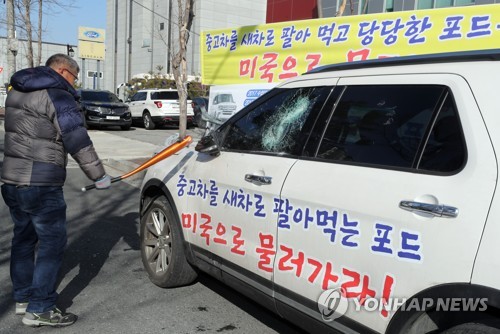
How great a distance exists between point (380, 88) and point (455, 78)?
1.49ft

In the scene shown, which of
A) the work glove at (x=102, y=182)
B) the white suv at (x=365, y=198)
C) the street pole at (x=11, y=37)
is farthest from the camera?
the street pole at (x=11, y=37)

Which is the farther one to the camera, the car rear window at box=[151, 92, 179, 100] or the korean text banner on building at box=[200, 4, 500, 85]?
the car rear window at box=[151, 92, 179, 100]

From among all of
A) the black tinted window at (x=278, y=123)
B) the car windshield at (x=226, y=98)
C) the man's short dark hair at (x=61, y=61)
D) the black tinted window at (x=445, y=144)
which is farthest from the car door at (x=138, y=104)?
the black tinted window at (x=445, y=144)

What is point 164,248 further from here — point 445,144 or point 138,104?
point 138,104

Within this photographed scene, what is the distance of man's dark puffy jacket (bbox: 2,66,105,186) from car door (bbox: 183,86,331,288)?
2.93 ft

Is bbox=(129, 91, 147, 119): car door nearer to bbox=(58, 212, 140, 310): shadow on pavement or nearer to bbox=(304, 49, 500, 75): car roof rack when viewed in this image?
bbox=(58, 212, 140, 310): shadow on pavement

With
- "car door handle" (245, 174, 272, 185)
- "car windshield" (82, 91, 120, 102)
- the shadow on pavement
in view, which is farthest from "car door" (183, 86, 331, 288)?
"car windshield" (82, 91, 120, 102)

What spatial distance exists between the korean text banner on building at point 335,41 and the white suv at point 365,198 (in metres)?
1.91

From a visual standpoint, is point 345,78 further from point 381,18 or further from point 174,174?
point 381,18

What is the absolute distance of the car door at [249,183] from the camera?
2.88 metres

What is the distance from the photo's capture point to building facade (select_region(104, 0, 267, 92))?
4500cm

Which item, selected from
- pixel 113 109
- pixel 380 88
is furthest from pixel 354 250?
pixel 113 109

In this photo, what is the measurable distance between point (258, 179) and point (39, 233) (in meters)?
1.54

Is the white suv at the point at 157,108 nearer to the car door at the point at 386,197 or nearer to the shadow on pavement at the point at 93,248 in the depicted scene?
the shadow on pavement at the point at 93,248
